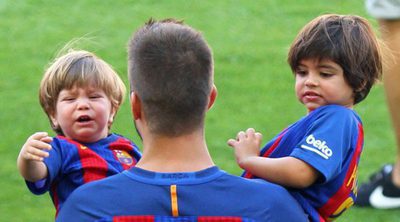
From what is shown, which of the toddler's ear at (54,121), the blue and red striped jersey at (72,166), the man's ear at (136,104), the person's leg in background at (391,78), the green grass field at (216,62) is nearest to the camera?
the man's ear at (136,104)

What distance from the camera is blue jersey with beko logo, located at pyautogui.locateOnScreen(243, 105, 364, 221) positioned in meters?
3.31

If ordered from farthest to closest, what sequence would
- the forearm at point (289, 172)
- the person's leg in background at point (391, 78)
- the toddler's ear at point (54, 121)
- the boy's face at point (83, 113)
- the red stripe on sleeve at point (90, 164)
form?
the person's leg in background at point (391, 78)
the toddler's ear at point (54, 121)
the boy's face at point (83, 113)
the red stripe on sleeve at point (90, 164)
the forearm at point (289, 172)

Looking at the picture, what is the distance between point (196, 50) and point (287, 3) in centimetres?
738

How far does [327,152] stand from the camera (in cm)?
330

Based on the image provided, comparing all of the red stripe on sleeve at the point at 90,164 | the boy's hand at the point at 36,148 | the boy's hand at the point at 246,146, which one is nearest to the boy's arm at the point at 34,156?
the boy's hand at the point at 36,148

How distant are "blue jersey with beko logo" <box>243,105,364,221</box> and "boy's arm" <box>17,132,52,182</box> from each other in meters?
0.67

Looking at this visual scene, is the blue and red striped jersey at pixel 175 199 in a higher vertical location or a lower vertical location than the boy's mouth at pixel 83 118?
lower

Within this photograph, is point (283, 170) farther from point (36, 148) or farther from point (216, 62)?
point (216, 62)

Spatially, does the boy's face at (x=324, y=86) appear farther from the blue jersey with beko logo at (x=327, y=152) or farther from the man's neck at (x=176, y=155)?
the man's neck at (x=176, y=155)

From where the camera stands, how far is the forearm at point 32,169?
11.1ft

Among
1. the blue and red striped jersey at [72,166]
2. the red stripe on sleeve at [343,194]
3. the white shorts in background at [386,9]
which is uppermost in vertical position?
the white shorts in background at [386,9]

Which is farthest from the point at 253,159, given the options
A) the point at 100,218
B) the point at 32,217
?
the point at 32,217

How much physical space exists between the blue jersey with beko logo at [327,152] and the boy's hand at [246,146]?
56 millimetres

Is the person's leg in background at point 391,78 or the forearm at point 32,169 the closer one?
the forearm at point 32,169
